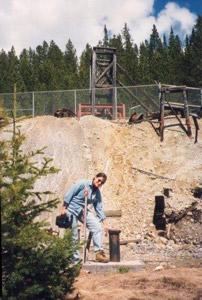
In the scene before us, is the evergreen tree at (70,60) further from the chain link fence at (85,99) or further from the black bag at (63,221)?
the black bag at (63,221)

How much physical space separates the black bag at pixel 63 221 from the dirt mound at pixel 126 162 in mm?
4888

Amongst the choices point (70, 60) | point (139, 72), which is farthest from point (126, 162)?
point (70, 60)

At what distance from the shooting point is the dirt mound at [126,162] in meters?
17.7

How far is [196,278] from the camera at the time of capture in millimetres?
9312

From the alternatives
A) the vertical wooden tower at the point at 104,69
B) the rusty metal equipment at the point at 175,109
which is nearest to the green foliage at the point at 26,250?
the rusty metal equipment at the point at 175,109

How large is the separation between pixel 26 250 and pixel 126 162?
1475cm

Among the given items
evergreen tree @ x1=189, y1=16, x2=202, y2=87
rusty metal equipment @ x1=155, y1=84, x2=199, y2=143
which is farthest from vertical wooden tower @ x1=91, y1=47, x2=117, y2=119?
evergreen tree @ x1=189, y1=16, x2=202, y2=87

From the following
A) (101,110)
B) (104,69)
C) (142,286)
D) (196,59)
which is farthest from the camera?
(196,59)

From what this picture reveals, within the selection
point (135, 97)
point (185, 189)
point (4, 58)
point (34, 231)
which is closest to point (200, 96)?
point (135, 97)

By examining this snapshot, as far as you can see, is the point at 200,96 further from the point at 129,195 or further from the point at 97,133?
the point at 129,195

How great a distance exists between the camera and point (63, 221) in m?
10.5

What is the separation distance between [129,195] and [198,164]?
123 inches

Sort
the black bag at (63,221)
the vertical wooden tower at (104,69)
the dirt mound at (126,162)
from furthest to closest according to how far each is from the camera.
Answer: the vertical wooden tower at (104,69) → the dirt mound at (126,162) → the black bag at (63,221)

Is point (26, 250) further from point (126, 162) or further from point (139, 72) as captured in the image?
point (139, 72)
